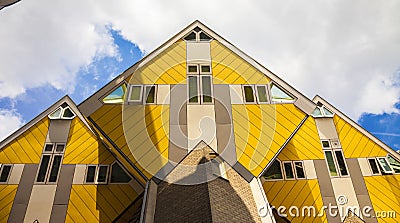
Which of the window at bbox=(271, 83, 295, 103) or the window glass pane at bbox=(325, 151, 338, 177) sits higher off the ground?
the window at bbox=(271, 83, 295, 103)

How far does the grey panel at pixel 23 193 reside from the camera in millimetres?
13562

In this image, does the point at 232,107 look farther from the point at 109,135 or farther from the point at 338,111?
the point at 338,111

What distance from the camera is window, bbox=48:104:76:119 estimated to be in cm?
1702

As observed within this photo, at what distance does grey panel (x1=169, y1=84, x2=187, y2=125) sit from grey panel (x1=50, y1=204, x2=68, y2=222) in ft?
23.0

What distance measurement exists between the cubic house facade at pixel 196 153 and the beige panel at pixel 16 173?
1.9 inches

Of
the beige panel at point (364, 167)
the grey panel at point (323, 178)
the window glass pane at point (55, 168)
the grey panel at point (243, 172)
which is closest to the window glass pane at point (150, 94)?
the grey panel at point (243, 172)

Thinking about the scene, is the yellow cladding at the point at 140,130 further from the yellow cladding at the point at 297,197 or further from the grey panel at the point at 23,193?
the yellow cladding at the point at 297,197

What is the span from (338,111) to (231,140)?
8927 millimetres

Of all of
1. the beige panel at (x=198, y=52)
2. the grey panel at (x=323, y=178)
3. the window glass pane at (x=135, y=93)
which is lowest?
the grey panel at (x=323, y=178)

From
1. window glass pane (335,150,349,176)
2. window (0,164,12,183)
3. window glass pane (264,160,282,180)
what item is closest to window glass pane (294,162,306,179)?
window glass pane (264,160,282,180)

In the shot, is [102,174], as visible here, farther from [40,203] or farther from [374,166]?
[374,166]

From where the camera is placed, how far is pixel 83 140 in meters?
16.0

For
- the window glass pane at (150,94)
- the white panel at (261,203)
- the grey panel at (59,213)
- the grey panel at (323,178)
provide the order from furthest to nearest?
Result: the grey panel at (323,178) → the grey panel at (59,213) → the window glass pane at (150,94) → the white panel at (261,203)

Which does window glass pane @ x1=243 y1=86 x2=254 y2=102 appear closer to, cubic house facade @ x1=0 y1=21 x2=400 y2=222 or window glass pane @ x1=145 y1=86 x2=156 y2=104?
cubic house facade @ x1=0 y1=21 x2=400 y2=222
